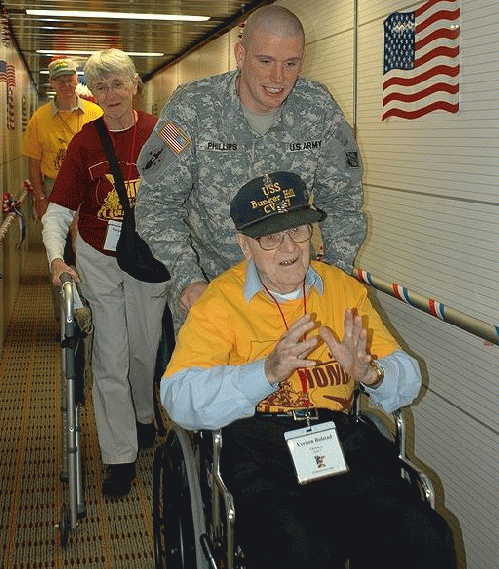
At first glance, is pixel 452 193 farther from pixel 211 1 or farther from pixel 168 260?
pixel 211 1

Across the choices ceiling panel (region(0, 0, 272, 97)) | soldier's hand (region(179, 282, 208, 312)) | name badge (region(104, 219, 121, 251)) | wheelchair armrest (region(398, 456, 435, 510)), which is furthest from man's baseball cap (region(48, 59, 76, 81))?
wheelchair armrest (region(398, 456, 435, 510))

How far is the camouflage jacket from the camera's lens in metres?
2.67

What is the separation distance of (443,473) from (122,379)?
145 centimetres

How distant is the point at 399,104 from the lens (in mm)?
3807

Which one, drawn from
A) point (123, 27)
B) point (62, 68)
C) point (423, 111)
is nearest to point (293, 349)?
point (423, 111)

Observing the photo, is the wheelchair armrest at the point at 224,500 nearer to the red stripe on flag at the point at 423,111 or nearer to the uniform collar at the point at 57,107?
the red stripe on flag at the point at 423,111

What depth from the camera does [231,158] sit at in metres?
2.70

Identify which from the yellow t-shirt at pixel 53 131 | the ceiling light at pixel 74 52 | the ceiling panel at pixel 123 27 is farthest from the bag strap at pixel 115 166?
the ceiling light at pixel 74 52


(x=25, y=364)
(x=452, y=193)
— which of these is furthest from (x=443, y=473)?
(x=25, y=364)

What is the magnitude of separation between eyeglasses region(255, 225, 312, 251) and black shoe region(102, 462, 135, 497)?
75.5 inches

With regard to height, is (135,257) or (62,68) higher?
(62,68)

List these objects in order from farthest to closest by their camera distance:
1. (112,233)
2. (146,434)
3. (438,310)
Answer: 1. (146,434)
2. (112,233)
3. (438,310)

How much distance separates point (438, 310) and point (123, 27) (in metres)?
6.42

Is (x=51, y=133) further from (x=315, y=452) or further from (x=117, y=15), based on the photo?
(x=315, y=452)
